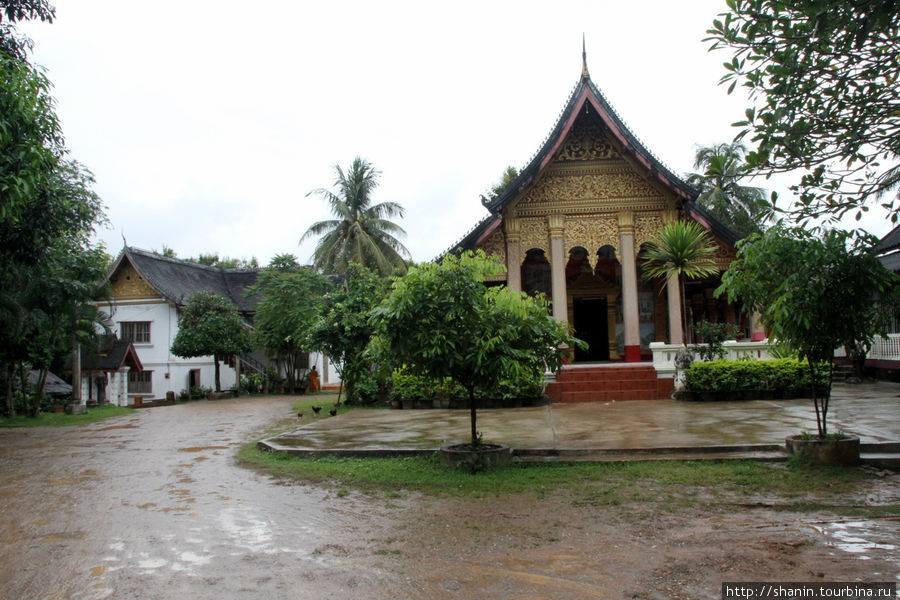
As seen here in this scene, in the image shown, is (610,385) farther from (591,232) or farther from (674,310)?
(591,232)

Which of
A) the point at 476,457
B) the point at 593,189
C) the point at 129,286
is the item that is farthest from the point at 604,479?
the point at 129,286

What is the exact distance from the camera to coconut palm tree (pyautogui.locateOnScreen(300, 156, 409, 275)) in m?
32.6

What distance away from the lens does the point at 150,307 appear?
3053 cm

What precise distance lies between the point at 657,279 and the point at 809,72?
1443 centimetres

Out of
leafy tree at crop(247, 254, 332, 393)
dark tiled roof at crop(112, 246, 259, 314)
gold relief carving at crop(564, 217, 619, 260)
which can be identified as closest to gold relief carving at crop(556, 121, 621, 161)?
gold relief carving at crop(564, 217, 619, 260)

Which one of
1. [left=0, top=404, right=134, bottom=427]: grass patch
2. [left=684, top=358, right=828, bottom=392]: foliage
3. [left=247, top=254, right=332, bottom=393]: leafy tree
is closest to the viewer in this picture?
[left=684, top=358, right=828, bottom=392]: foliage

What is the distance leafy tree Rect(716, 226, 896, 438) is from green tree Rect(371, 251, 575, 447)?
252 centimetres

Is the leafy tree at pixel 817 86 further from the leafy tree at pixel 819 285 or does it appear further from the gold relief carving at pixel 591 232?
the gold relief carving at pixel 591 232

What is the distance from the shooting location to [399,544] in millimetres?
5020

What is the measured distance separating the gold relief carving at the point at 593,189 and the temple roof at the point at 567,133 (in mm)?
572

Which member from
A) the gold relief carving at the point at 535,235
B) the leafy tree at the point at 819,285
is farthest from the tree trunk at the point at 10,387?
the leafy tree at the point at 819,285

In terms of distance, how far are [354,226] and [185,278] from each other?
9.70m

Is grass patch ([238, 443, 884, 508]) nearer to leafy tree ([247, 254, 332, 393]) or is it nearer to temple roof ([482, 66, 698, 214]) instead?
temple roof ([482, 66, 698, 214])

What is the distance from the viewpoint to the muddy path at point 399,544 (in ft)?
13.5
